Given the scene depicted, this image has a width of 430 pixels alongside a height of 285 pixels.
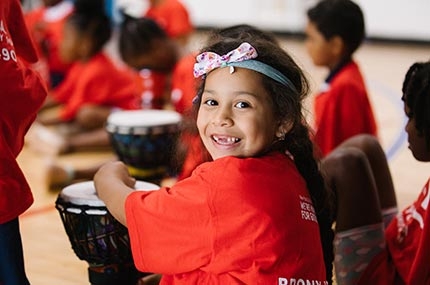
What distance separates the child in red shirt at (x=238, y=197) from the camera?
1657 millimetres

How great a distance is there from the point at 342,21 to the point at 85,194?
1.59m

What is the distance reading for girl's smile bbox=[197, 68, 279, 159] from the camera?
5.78 feet

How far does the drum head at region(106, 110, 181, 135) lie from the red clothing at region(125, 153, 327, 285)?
1.50 m

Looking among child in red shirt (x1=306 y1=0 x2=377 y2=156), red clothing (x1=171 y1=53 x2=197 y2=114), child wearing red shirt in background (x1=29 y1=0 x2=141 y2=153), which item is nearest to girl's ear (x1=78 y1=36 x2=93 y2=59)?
child wearing red shirt in background (x1=29 y1=0 x2=141 y2=153)

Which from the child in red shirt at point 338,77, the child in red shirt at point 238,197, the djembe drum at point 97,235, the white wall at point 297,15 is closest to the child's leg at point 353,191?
the child in red shirt at point 238,197

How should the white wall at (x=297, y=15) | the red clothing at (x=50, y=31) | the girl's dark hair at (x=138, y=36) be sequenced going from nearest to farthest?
the girl's dark hair at (x=138, y=36) < the red clothing at (x=50, y=31) < the white wall at (x=297, y=15)

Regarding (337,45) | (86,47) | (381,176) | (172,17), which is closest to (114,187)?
(381,176)

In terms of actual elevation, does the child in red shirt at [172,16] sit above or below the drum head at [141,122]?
below

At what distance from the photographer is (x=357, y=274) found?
7.54ft

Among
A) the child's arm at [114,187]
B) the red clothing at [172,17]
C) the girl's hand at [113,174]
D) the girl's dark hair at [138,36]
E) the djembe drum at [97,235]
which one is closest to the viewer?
the child's arm at [114,187]

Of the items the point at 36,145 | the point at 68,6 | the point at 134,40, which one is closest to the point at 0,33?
the point at 134,40

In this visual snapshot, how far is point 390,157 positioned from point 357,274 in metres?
1.98

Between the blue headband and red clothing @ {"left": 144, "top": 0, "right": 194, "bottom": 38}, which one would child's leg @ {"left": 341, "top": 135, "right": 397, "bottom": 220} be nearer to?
the blue headband

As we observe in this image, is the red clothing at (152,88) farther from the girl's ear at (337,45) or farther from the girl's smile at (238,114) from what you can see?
the girl's smile at (238,114)
